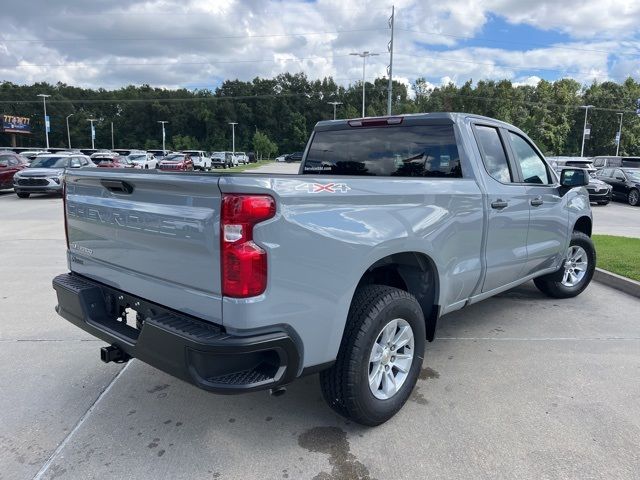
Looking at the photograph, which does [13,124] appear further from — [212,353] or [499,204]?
[212,353]

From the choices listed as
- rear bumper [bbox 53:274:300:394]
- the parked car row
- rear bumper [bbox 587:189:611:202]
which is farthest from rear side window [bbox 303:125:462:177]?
rear bumper [bbox 587:189:611:202]

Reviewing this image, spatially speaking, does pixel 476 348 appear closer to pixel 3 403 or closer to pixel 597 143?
pixel 3 403

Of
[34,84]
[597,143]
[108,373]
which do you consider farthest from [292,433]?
[34,84]

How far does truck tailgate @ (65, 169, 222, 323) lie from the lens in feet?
7.84

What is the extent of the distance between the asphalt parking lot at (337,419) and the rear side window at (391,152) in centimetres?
164

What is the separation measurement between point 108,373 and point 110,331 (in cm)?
119

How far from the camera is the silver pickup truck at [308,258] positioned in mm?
2346

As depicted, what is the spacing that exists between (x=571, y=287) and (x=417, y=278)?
334cm

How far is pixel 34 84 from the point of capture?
10169 cm

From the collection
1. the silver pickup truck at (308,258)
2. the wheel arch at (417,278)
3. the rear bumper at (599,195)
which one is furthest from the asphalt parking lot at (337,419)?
the rear bumper at (599,195)

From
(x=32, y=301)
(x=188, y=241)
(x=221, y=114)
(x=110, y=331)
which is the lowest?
(x=32, y=301)

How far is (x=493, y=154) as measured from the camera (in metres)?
4.24

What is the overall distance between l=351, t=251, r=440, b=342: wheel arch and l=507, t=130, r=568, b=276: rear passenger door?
5.18ft

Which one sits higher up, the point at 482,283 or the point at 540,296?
the point at 482,283
